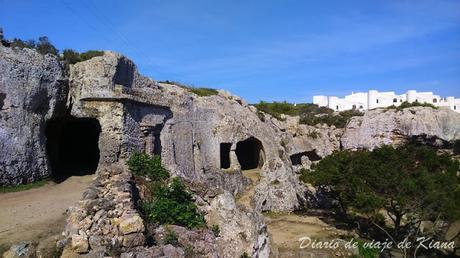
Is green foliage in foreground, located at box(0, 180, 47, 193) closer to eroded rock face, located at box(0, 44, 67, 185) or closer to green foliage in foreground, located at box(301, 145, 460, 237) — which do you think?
eroded rock face, located at box(0, 44, 67, 185)

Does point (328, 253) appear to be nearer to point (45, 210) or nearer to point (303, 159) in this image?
point (45, 210)

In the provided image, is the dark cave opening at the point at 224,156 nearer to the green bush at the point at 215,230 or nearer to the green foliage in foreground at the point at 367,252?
the green foliage in foreground at the point at 367,252

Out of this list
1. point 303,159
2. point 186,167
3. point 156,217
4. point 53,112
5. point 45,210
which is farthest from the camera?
point 303,159

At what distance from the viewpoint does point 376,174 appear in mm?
18531

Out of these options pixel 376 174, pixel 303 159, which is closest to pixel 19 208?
pixel 376 174

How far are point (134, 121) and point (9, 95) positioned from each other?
4.72 meters

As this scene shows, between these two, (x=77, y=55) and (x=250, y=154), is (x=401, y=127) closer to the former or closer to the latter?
(x=250, y=154)

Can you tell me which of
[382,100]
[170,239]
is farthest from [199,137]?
[382,100]

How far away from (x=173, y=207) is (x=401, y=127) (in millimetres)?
27314

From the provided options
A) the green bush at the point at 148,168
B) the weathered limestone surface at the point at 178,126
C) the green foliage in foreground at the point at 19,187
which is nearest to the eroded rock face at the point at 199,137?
the weathered limestone surface at the point at 178,126

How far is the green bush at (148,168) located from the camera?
1384 centimetres

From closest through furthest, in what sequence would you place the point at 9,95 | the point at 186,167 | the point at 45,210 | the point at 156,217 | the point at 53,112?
the point at 156,217, the point at 45,210, the point at 9,95, the point at 53,112, the point at 186,167

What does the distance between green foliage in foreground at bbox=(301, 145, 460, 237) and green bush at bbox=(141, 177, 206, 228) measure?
8015mm

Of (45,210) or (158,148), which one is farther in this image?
(158,148)
